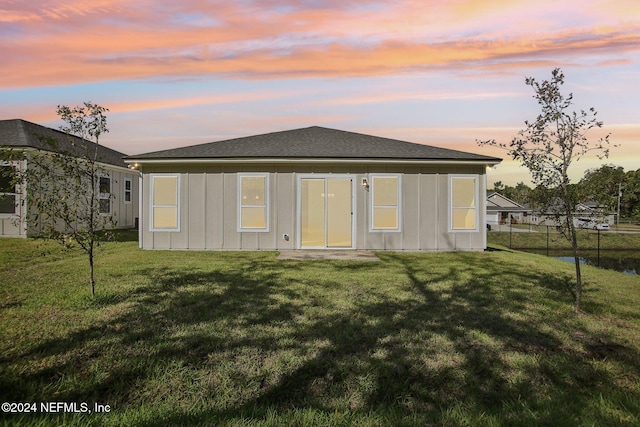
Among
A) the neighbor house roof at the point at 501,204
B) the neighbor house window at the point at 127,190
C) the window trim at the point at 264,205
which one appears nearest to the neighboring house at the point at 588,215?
the window trim at the point at 264,205

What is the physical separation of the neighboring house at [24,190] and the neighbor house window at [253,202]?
358cm

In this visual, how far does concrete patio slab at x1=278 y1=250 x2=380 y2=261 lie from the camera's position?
10273 millimetres

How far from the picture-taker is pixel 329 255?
10.8m

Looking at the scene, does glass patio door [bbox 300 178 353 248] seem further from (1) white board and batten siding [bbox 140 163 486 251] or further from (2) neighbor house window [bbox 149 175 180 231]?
(2) neighbor house window [bbox 149 175 180 231]

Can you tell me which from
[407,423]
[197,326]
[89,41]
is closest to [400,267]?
[197,326]

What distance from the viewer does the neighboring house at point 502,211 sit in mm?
55838

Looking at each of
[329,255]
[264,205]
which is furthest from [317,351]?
[264,205]

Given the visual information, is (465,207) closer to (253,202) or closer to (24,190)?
(253,202)

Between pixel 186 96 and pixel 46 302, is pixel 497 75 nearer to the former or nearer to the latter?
pixel 186 96

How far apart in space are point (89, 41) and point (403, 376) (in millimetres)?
9902

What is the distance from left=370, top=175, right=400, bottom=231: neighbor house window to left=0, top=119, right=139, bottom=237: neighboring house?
23.8 feet

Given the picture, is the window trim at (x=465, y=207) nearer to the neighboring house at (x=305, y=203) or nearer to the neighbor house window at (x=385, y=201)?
the neighboring house at (x=305, y=203)

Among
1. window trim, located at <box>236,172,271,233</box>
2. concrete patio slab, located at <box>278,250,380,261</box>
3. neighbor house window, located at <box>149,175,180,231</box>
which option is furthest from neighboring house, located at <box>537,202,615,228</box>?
neighbor house window, located at <box>149,175,180,231</box>

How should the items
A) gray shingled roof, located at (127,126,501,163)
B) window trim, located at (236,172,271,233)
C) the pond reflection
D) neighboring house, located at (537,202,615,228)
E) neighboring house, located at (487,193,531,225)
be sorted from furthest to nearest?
neighboring house, located at (487,193,531,225)
the pond reflection
window trim, located at (236,172,271,233)
gray shingled roof, located at (127,126,501,163)
neighboring house, located at (537,202,615,228)
